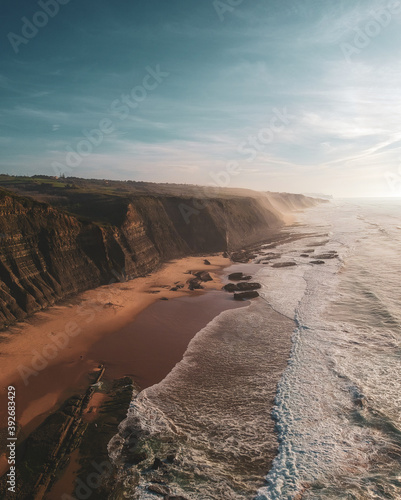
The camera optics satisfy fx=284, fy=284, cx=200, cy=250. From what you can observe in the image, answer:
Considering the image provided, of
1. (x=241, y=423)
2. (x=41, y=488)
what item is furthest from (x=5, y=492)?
(x=241, y=423)

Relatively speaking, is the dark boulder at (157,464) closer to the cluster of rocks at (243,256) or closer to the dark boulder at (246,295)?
the dark boulder at (246,295)

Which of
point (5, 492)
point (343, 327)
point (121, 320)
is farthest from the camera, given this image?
point (121, 320)

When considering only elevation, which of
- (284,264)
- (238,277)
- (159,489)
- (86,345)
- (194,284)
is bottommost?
(159,489)

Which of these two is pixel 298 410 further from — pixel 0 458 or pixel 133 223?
pixel 133 223

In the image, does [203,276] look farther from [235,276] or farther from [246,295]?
[246,295]

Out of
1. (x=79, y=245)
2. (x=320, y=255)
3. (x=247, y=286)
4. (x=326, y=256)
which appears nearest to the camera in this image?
(x=79, y=245)

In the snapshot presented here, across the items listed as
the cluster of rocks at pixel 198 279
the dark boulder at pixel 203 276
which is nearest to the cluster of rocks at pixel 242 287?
the dark boulder at pixel 203 276

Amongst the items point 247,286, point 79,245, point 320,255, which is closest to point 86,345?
point 79,245

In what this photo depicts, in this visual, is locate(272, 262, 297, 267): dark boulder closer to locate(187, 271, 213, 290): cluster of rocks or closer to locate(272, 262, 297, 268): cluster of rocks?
locate(272, 262, 297, 268): cluster of rocks
